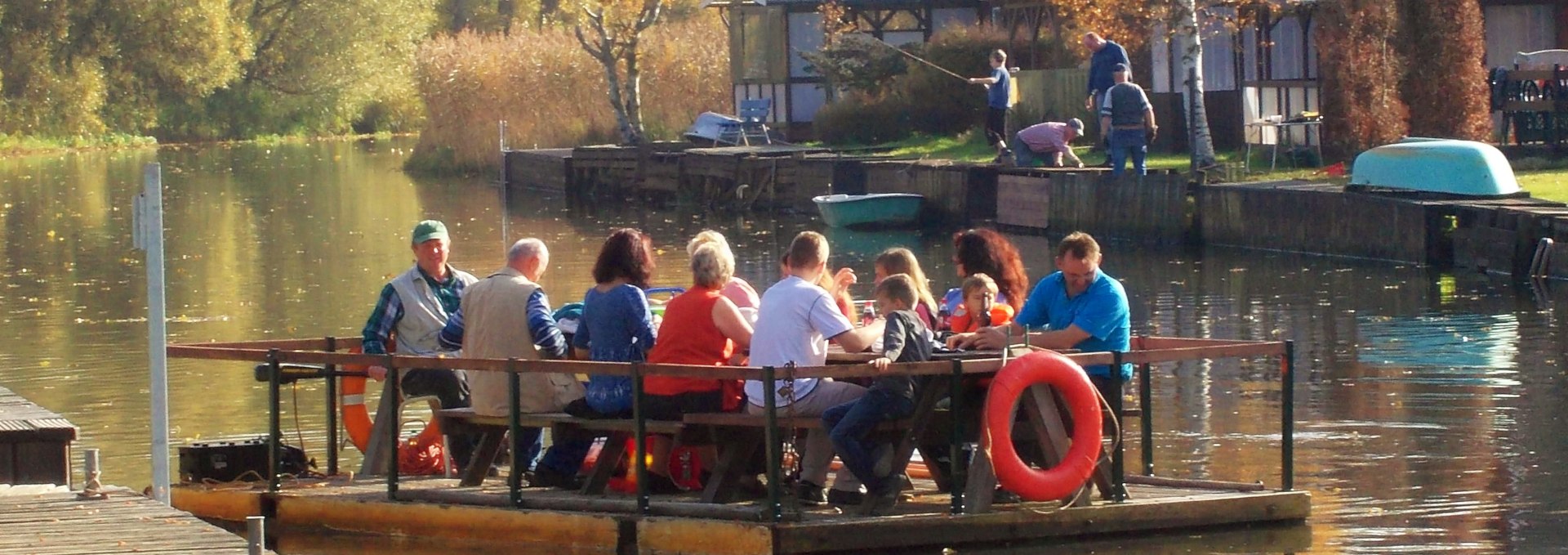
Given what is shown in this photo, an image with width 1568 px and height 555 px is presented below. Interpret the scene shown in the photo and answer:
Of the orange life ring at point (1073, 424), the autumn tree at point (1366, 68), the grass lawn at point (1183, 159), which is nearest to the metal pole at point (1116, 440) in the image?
the orange life ring at point (1073, 424)

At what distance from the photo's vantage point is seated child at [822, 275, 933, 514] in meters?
10.5

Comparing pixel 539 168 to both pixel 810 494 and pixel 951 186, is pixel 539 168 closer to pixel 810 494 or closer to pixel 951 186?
pixel 951 186

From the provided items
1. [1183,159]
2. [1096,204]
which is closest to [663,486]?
[1096,204]

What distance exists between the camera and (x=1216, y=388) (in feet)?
55.9

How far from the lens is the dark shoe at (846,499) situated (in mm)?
11094

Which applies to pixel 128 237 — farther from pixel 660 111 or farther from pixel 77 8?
pixel 77 8

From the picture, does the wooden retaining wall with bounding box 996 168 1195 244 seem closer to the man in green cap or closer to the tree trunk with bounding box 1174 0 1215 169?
the tree trunk with bounding box 1174 0 1215 169

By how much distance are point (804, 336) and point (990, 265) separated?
159 cm

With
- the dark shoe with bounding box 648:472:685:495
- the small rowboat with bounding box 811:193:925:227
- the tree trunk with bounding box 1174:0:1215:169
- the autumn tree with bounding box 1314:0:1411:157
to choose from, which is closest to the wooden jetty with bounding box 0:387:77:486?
the dark shoe with bounding box 648:472:685:495

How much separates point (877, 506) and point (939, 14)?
38579 millimetres

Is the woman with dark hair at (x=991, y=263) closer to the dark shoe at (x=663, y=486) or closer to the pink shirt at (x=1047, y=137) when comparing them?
the dark shoe at (x=663, y=486)

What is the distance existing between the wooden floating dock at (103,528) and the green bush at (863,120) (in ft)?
112

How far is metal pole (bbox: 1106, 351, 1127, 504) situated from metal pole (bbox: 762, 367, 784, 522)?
4.77 ft

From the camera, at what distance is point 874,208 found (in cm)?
3509
